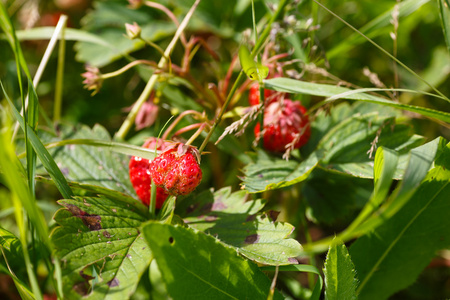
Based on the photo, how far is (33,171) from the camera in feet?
3.04

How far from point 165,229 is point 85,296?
7.5 inches

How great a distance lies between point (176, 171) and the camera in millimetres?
915

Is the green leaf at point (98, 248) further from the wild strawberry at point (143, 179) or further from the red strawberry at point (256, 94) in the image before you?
the red strawberry at point (256, 94)

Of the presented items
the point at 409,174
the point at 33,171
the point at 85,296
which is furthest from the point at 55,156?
the point at 409,174

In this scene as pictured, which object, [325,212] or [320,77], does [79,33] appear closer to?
[320,77]

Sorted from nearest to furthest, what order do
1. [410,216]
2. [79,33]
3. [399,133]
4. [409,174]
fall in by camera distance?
1. [409,174]
2. [410,216]
3. [399,133]
4. [79,33]

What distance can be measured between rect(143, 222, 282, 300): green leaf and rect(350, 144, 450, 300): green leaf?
286 millimetres

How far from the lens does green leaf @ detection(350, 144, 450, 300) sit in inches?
39.5

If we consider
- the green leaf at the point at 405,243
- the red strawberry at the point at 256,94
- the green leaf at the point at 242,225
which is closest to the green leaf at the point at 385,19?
the red strawberry at the point at 256,94

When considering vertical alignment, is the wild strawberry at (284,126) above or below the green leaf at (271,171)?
above

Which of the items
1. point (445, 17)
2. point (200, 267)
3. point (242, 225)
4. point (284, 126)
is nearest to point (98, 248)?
point (200, 267)

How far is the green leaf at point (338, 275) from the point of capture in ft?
2.85

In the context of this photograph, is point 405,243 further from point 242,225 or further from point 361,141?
point 242,225

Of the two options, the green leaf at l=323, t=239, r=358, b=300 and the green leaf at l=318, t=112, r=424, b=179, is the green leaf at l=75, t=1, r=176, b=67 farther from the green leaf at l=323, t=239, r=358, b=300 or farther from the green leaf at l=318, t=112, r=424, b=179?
the green leaf at l=323, t=239, r=358, b=300
